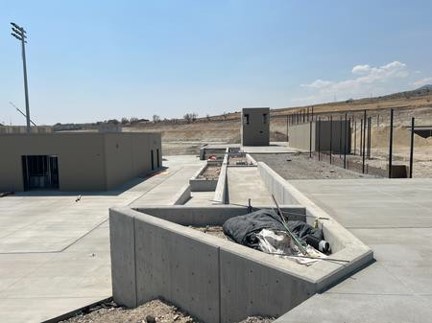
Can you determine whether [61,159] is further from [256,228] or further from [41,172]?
[256,228]

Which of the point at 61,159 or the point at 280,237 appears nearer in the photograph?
the point at 280,237

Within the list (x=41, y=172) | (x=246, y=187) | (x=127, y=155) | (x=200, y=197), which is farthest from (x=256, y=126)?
(x=246, y=187)

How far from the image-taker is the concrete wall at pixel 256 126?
2095 inches

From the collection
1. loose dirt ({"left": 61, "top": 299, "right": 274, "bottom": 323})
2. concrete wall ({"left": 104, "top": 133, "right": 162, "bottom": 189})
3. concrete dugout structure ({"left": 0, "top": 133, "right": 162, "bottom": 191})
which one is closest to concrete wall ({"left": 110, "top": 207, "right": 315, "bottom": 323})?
loose dirt ({"left": 61, "top": 299, "right": 274, "bottom": 323})

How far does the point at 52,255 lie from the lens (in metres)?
12.4

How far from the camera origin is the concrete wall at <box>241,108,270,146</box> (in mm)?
53219

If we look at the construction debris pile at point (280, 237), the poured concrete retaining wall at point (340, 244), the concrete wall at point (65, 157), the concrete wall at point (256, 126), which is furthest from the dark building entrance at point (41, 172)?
the concrete wall at point (256, 126)

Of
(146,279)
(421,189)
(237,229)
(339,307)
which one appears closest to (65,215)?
(146,279)

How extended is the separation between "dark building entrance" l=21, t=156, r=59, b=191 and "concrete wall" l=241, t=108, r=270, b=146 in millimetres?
29999

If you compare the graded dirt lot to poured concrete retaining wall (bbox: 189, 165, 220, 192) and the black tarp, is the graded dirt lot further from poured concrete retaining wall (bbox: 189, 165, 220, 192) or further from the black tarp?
the black tarp

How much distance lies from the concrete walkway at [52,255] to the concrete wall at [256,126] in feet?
104

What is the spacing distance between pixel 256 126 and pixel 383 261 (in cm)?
4836

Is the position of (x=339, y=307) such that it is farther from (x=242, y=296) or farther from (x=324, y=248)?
(x=324, y=248)

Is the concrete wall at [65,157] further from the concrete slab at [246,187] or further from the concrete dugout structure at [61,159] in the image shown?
the concrete slab at [246,187]
